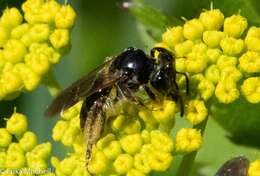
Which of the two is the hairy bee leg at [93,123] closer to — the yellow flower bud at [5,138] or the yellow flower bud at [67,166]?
the yellow flower bud at [67,166]

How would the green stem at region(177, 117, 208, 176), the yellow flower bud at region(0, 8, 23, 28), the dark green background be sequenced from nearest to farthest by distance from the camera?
1. the green stem at region(177, 117, 208, 176)
2. the yellow flower bud at region(0, 8, 23, 28)
3. the dark green background

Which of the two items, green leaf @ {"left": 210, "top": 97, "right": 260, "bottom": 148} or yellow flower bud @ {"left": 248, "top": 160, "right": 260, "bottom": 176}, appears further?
green leaf @ {"left": 210, "top": 97, "right": 260, "bottom": 148}

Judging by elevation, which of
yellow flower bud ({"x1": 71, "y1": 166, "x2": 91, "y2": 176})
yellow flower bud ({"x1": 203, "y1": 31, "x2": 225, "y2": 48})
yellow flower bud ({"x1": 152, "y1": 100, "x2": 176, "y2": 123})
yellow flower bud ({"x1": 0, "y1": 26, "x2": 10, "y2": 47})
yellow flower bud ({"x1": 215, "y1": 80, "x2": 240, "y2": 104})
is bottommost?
yellow flower bud ({"x1": 71, "y1": 166, "x2": 91, "y2": 176})

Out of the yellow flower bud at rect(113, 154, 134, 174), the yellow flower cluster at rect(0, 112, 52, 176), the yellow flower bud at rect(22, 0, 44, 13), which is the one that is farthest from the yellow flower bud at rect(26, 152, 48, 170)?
the yellow flower bud at rect(22, 0, 44, 13)

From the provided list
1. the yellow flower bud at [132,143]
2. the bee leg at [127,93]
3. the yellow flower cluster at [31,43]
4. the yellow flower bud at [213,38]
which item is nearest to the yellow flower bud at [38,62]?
the yellow flower cluster at [31,43]

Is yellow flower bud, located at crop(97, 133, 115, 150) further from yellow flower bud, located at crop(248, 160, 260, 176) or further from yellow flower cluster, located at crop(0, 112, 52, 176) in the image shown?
yellow flower bud, located at crop(248, 160, 260, 176)

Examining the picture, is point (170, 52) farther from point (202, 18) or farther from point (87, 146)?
point (87, 146)

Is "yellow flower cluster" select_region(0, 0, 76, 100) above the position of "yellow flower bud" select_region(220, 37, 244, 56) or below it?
below

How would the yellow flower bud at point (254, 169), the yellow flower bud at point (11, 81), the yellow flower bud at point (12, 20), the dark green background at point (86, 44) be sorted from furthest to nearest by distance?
the dark green background at point (86, 44) < the yellow flower bud at point (12, 20) < the yellow flower bud at point (11, 81) < the yellow flower bud at point (254, 169)
